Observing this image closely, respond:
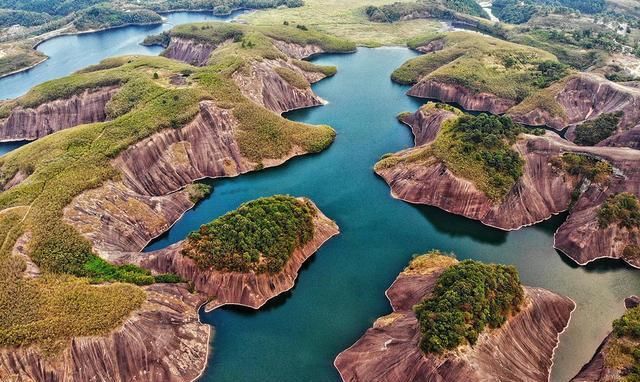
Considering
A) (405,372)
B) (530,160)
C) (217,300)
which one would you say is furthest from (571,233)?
(217,300)

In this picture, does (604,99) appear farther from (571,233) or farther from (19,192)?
(19,192)

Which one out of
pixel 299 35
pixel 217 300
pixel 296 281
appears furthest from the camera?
pixel 299 35

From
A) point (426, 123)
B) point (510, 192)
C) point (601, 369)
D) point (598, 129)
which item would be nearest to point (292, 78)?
point (426, 123)

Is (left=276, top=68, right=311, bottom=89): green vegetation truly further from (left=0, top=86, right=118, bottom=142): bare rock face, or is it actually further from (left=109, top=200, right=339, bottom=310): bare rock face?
(left=109, top=200, right=339, bottom=310): bare rock face

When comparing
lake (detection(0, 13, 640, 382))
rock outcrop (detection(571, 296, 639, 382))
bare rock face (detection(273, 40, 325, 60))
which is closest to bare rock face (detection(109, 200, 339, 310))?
lake (detection(0, 13, 640, 382))

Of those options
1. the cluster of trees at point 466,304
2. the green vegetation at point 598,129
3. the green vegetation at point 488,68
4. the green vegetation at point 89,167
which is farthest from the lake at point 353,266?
the green vegetation at point 488,68
